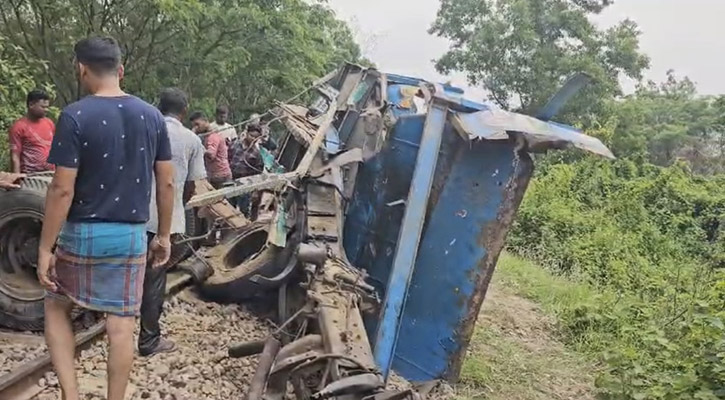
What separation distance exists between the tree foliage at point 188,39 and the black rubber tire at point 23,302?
28.2 ft

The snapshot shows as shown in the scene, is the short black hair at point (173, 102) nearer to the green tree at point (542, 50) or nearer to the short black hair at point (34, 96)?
the short black hair at point (34, 96)

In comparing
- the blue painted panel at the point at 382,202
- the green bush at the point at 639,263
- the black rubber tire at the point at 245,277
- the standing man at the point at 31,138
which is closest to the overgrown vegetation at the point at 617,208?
the green bush at the point at 639,263

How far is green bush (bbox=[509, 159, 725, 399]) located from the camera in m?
5.31

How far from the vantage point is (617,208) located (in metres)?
16.8

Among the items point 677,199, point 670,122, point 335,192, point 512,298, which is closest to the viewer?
point 335,192

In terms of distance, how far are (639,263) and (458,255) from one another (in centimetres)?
868

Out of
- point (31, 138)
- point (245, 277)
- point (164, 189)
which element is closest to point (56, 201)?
point (164, 189)

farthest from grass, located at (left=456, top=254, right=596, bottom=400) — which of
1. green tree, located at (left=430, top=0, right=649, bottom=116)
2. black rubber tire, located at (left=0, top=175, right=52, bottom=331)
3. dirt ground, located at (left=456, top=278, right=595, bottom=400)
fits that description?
green tree, located at (left=430, top=0, right=649, bottom=116)

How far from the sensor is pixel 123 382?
332 cm

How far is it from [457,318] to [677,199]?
15370 mm

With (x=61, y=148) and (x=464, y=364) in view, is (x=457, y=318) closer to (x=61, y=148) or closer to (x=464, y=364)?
(x=464, y=364)

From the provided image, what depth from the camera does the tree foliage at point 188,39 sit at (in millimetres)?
14367

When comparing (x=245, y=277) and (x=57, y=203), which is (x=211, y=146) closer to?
(x=245, y=277)

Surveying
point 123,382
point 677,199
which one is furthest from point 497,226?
point 677,199
